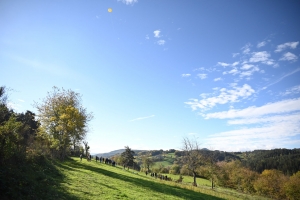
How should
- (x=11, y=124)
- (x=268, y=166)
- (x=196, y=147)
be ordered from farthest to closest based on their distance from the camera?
1. (x=268, y=166)
2. (x=196, y=147)
3. (x=11, y=124)

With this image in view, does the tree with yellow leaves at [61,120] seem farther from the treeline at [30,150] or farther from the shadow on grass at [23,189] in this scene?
the shadow on grass at [23,189]

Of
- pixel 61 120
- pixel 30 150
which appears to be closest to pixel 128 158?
pixel 61 120

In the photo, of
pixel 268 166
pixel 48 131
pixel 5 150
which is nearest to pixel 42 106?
pixel 48 131

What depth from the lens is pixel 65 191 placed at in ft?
46.4

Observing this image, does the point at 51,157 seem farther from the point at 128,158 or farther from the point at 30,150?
the point at 128,158

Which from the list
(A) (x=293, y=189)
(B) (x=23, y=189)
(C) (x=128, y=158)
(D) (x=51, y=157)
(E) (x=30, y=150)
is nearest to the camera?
(B) (x=23, y=189)

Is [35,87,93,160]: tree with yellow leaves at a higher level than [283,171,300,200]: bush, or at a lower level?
higher

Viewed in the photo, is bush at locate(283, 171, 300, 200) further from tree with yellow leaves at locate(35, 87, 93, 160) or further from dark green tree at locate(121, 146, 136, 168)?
tree with yellow leaves at locate(35, 87, 93, 160)

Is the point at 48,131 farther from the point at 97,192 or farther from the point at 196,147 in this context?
the point at 196,147

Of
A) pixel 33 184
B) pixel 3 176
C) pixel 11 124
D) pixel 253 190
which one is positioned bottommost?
pixel 253 190

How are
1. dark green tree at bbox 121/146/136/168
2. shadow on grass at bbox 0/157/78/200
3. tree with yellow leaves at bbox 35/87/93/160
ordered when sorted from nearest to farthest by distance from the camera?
shadow on grass at bbox 0/157/78/200
tree with yellow leaves at bbox 35/87/93/160
dark green tree at bbox 121/146/136/168

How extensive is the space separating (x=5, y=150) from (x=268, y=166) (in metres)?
164

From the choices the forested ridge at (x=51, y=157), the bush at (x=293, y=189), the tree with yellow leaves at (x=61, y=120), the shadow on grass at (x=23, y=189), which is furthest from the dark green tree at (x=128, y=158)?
the shadow on grass at (x=23, y=189)

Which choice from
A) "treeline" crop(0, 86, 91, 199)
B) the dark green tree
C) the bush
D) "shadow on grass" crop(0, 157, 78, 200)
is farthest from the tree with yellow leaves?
the bush
